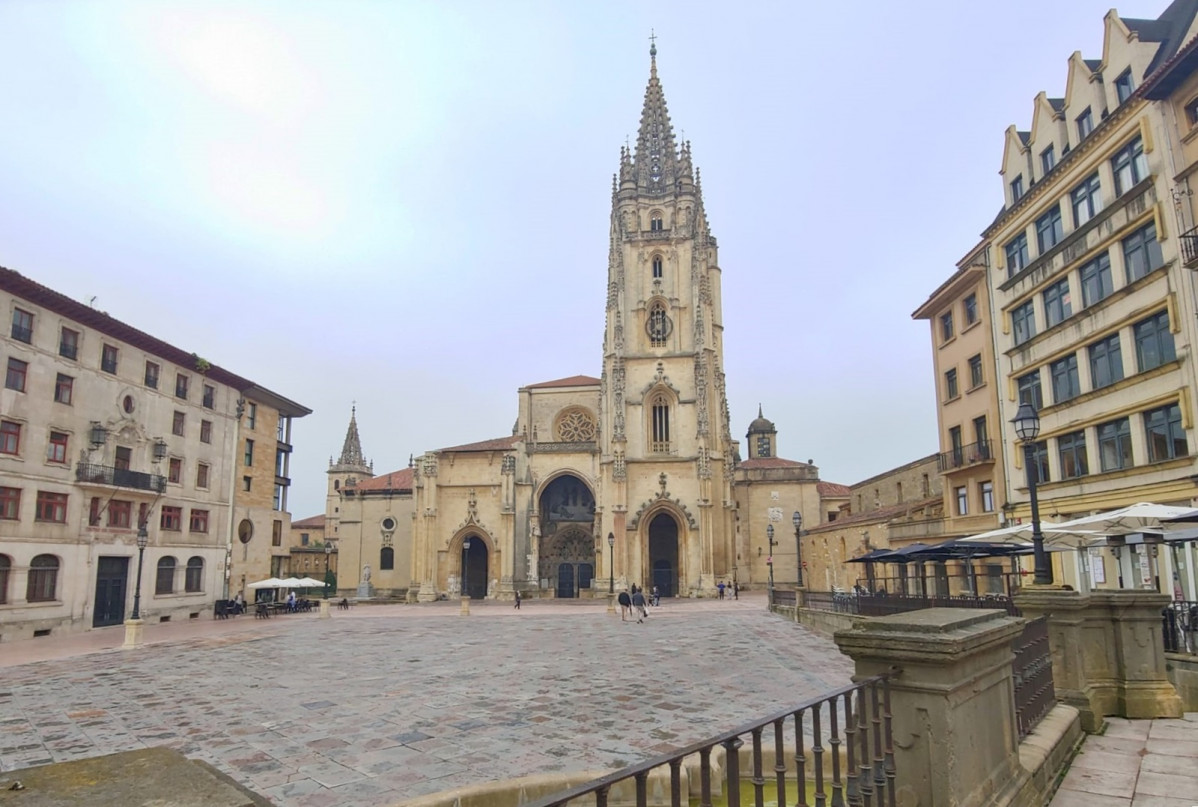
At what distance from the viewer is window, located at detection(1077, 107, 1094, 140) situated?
892 inches

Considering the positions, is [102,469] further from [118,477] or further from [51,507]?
[51,507]

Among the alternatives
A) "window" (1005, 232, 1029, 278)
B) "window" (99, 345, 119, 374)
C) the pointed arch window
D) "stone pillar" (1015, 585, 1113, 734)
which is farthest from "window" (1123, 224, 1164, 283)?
"window" (99, 345, 119, 374)

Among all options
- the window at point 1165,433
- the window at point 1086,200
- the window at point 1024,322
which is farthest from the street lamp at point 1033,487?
the window at point 1024,322

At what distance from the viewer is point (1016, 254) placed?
26656mm

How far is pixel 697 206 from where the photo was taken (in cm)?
5453

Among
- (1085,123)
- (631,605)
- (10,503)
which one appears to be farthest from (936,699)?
(10,503)

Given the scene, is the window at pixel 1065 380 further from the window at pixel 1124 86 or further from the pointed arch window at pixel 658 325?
the pointed arch window at pixel 658 325

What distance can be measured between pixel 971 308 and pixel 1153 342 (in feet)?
34.9

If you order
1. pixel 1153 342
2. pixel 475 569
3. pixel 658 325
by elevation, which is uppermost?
pixel 658 325

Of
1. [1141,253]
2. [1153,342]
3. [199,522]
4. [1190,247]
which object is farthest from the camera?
[199,522]

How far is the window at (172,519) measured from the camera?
1313 inches

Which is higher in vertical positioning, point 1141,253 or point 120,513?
point 1141,253

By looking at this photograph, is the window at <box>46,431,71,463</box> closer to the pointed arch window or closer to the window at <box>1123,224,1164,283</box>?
the pointed arch window

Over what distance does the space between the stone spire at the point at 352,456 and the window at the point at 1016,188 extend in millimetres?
87674
